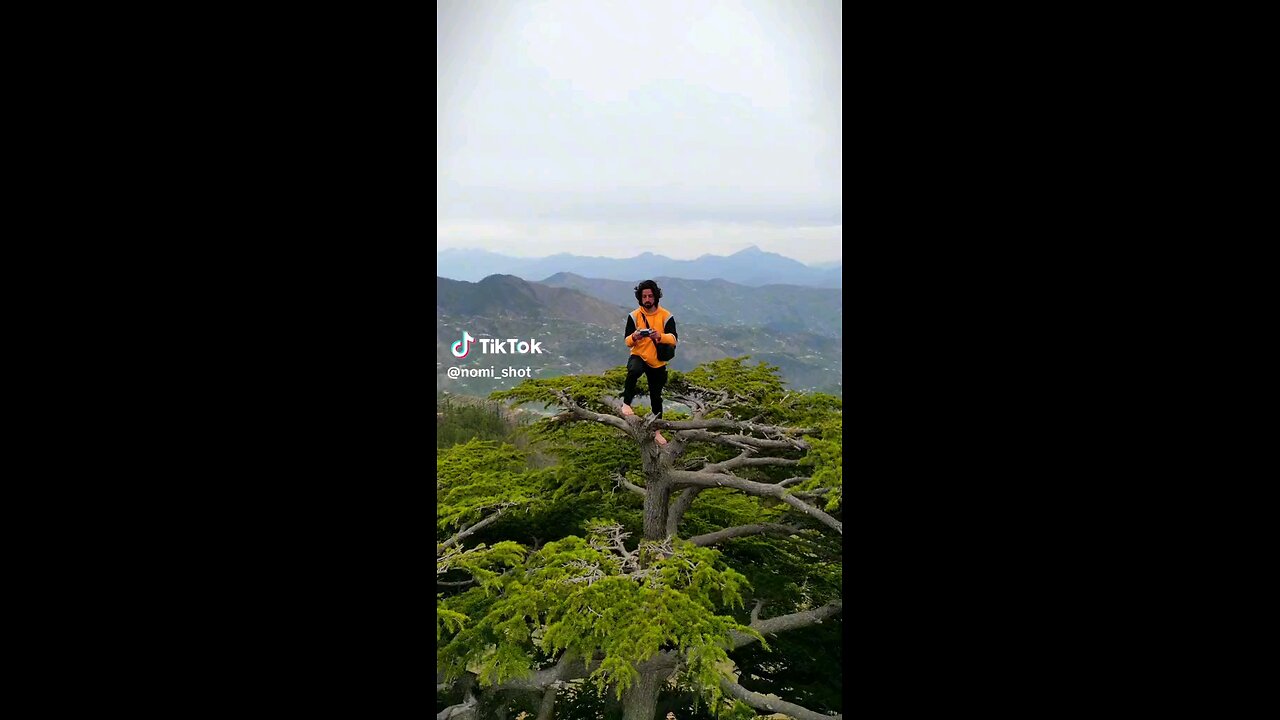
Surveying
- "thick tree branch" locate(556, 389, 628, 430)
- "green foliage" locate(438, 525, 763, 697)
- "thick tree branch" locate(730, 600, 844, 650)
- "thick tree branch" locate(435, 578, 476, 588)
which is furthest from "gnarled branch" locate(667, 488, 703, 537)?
"thick tree branch" locate(435, 578, 476, 588)

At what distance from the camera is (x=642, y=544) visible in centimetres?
399

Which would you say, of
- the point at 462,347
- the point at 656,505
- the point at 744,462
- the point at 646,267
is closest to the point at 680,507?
the point at 656,505

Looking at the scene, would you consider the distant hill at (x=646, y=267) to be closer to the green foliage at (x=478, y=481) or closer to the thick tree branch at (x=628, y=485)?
the green foliage at (x=478, y=481)

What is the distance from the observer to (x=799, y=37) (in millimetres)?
3877

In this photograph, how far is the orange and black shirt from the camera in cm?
394

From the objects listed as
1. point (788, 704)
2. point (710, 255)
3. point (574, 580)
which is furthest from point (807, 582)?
point (710, 255)

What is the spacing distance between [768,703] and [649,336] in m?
1.64

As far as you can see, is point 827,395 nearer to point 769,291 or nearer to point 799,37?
point 769,291

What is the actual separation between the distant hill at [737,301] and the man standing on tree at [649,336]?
0.09 metres

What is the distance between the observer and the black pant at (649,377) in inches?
157

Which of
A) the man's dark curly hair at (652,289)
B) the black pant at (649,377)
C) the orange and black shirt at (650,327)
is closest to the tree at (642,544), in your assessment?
the black pant at (649,377)

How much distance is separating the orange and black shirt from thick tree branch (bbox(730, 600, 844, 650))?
Answer: 1259mm

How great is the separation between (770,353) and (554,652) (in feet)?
5.73

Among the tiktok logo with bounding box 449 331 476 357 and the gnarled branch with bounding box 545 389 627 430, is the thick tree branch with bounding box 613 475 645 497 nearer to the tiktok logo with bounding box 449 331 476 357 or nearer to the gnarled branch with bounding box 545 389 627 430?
the gnarled branch with bounding box 545 389 627 430
